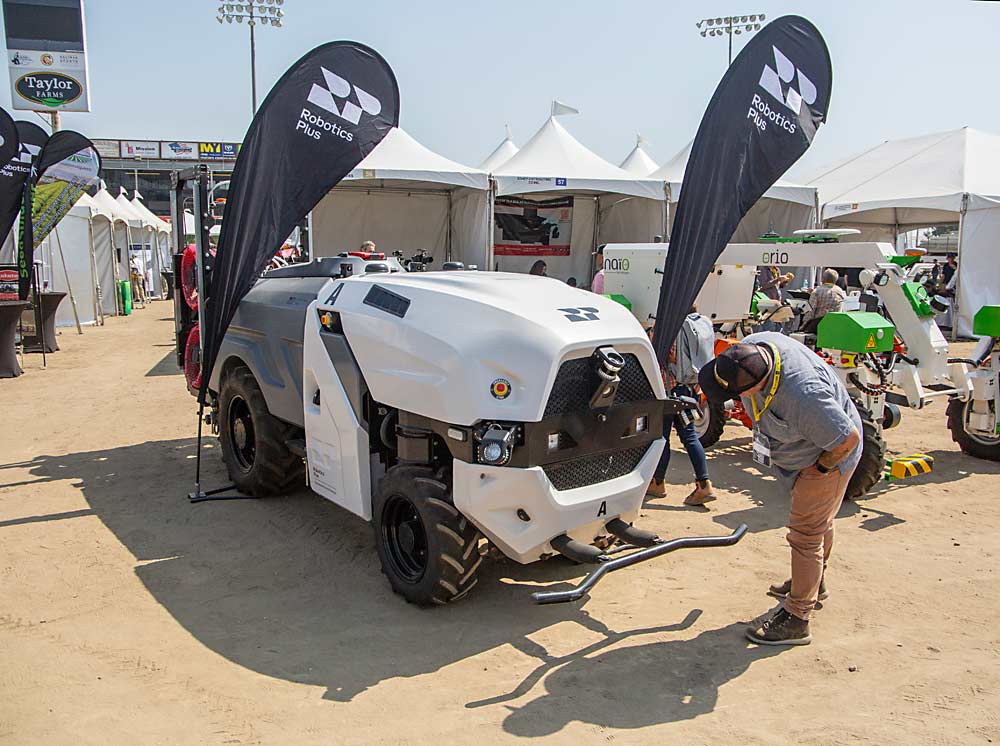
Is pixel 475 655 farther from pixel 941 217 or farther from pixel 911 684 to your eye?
pixel 941 217

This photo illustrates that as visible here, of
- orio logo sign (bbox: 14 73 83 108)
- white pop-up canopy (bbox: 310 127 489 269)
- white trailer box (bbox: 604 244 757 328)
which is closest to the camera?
white trailer box (bbox: 604 244 757 328)

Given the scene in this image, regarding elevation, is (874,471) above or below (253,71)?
below

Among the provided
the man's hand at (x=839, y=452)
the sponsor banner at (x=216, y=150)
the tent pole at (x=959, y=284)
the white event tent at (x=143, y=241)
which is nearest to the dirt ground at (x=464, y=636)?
the man's hand at (x=839, y=452)

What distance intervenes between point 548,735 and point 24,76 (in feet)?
67.9

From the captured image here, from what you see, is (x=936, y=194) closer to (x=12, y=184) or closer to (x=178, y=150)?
(x=12, y=184)

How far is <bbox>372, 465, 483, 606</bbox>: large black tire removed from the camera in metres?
3.96

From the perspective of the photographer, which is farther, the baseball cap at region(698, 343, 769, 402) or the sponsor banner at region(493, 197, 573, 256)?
the sponsor banner at region(493, 197, 573, 256)

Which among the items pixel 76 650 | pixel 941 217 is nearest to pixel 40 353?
pixel 76 650

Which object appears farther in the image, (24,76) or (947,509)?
(24,76)

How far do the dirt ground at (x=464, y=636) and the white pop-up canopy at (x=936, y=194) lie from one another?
44.2ft

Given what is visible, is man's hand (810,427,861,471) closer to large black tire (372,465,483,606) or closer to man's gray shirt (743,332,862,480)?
man's gray shirt (743,332,862,480)

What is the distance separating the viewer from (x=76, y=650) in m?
3.86

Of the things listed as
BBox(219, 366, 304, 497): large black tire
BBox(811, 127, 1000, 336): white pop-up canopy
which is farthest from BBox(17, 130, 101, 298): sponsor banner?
BBox(811, 127, 1000, 336): white pop-up canopy

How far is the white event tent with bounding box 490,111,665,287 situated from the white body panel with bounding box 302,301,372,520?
10118 mm
